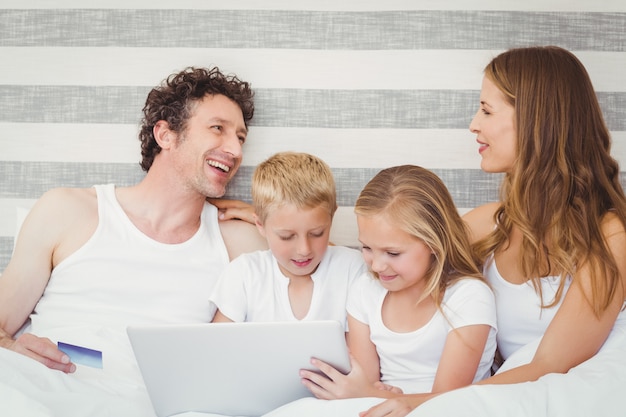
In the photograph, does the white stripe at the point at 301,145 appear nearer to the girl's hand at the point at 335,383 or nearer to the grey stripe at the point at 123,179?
the grey stripe at the point at 123,179

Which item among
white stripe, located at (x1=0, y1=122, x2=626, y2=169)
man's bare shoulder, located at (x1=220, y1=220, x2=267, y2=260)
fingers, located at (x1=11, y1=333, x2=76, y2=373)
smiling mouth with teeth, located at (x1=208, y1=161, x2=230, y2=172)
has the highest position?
white stripe, located at (x1=0, y1=122, x2=626, y2=169)

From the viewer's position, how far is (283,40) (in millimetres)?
2338

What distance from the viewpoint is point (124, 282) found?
6.73ft

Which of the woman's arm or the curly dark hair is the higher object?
the curly dark hair

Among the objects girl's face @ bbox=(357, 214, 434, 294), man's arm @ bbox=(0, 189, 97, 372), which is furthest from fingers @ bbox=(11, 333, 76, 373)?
girl's face @ bbox=(357, 214, 434, 294)

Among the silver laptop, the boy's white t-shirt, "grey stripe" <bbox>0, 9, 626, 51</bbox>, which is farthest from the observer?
"grey stripe" <bbox>0, 9, 626, 51</bbox>

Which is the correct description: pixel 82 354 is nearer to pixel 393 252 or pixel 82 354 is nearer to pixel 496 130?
pixel 393 252

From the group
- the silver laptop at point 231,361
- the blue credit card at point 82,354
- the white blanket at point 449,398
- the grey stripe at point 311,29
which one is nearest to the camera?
the white blanket at point 449,398

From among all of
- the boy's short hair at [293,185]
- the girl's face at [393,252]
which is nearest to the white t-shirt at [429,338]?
the girl's face at [393,252]

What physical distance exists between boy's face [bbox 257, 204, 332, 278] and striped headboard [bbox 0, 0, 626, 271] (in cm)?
42

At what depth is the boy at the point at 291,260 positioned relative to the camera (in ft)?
6.16

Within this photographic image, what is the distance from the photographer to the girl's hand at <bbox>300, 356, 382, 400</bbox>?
4.96 feet

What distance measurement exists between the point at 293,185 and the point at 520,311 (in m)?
0.72

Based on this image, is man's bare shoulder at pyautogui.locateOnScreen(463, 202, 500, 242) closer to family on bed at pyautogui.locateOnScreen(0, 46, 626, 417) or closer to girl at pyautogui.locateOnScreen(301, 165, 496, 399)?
family on bed at pyautogui.locateOnScreen(0, 46, 626, 417)
